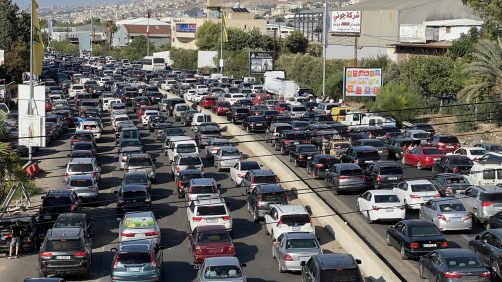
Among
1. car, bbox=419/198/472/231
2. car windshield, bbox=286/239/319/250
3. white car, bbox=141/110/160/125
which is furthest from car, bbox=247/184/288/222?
white car, bbox=141/110/160/125

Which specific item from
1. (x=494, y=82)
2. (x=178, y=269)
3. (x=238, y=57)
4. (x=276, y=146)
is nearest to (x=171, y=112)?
(x=276, y=146)

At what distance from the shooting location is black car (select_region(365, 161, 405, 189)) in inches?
1527

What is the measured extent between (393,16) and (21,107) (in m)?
68.0

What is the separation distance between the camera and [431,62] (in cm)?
7169

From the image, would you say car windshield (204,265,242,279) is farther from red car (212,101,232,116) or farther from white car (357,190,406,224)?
red car (212,101,232,116)

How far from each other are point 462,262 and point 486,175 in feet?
46.4

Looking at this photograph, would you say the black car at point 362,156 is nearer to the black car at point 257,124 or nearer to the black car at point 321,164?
the black car at point 321,164

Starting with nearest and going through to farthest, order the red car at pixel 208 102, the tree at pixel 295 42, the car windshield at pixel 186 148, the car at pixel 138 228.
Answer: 1. the car at pixel 138 228
2. the car windshield at pixel 186 148
3. the red car at pixel 208 102
4. the tree at pixel 295 42

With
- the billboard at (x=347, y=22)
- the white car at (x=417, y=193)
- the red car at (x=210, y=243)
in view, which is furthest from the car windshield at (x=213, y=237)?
the billboard at (x=347, y=22)

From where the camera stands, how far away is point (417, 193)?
3488 cm

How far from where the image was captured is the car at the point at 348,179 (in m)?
38.7

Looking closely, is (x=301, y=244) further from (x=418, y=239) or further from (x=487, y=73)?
(x=487, y=73)

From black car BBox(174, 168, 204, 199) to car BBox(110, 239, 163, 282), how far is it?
12821 mm

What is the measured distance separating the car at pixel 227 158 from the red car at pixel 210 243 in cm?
1674
